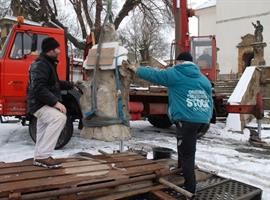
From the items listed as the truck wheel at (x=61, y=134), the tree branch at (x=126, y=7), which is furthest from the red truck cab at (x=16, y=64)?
the tree branch at (x=126, y=7)

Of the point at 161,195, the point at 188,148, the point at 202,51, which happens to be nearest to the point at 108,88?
the point at 188,148

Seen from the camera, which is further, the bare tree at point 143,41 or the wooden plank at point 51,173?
the bare tree at point 143,41

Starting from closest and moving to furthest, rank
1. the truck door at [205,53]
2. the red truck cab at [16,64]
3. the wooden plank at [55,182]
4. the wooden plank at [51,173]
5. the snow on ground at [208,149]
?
the wooden plank at [55,182], the wooden plank at [51,173], the snow on ground at [208,149], the red truck cab at [16,64], the truck door at [205,53]

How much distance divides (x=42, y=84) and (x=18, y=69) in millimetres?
3655

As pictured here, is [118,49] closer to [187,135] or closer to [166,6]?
[187,135]

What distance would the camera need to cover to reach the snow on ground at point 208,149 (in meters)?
6.48

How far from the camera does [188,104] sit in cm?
447

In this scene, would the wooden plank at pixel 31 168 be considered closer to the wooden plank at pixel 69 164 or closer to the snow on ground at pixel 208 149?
the wooden plank at pixel 69 164

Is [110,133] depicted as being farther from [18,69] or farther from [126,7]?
[126,7]

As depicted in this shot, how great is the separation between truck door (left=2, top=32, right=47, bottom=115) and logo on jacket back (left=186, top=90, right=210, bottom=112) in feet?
14.4

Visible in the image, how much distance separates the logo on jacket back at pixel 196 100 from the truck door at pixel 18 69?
4.40m

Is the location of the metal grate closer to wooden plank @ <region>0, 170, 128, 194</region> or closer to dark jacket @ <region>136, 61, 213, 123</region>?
wooden plank @ <region>0, 170, 128, 194</region>

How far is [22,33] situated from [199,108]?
4788mm

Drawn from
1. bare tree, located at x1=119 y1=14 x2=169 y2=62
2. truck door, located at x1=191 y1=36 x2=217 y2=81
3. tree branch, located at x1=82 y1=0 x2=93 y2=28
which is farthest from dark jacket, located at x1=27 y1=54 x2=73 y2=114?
bare tree, located at x1=119 y1=14 x2=169 y2=62
